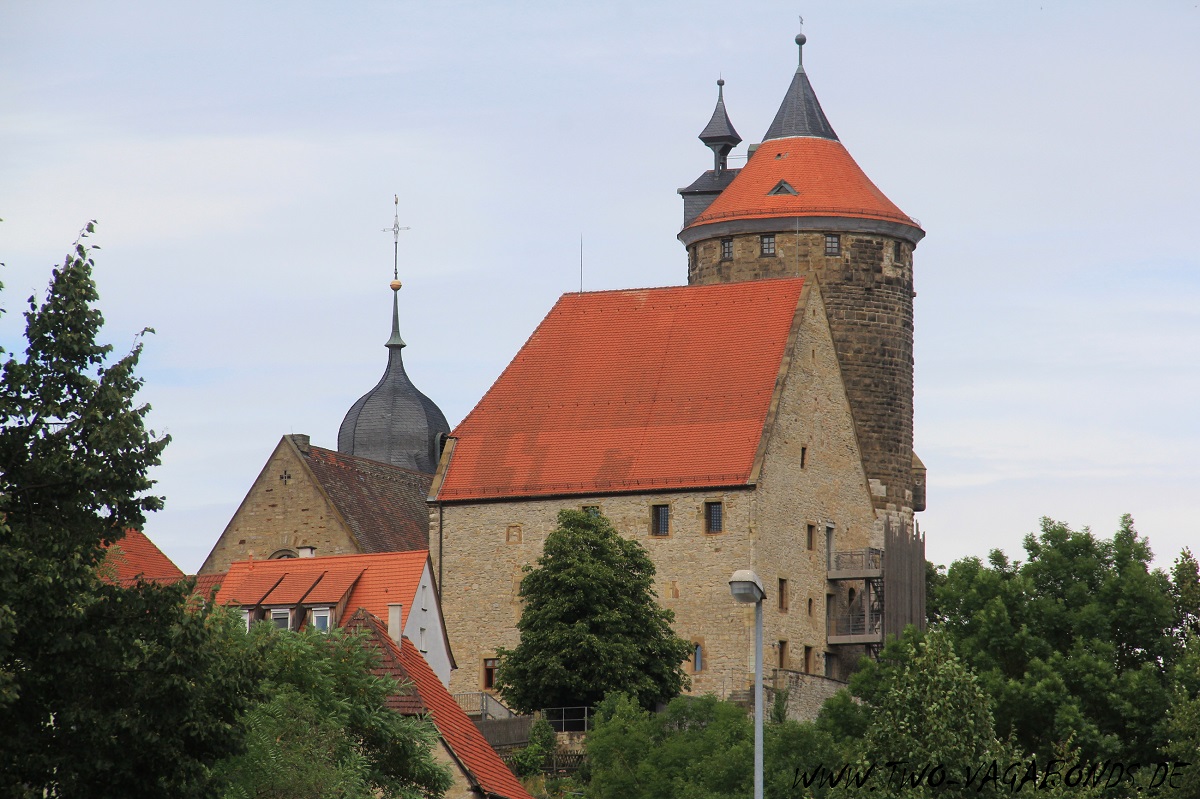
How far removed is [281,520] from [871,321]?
15.7 meters

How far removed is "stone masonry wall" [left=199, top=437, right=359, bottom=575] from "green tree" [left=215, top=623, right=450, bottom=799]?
91.1 ft

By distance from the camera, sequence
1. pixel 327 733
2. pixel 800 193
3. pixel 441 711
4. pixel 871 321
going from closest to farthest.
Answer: pixel 327 733, pixel 441 711, pixel 871 321, pixel 800 193

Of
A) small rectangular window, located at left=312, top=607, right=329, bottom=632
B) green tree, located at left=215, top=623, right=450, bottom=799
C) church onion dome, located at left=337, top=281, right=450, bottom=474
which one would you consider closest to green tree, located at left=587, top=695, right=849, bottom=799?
small rectangular window, located at left=312, top=607, right=329, bottom=632

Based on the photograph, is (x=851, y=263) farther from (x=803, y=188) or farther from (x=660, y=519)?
(x=660, y=519)

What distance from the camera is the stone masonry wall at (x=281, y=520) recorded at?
6481cm

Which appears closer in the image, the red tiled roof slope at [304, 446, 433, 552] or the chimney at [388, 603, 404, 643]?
the chimney at [388, 603, 404, 643]

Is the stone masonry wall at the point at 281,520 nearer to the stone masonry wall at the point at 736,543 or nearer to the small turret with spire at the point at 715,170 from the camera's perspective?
the stone masonry wall at the point at 736,543

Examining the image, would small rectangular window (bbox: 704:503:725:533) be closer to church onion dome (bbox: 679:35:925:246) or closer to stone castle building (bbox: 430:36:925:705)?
stone castle building (bbox: 430:36:925:705)

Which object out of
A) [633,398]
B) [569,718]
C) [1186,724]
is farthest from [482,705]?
[1186,724]

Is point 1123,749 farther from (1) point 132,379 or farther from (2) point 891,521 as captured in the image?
(1) point 132,379

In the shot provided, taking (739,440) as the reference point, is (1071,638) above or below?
below

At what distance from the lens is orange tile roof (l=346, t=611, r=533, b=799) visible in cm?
3959

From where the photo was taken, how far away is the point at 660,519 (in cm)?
5994

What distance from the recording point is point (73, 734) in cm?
2677
